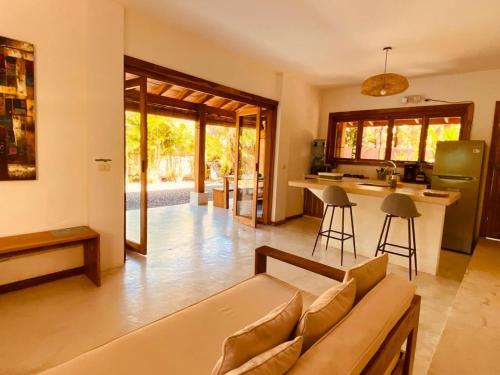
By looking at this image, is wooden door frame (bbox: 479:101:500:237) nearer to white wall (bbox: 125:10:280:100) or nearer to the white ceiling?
the white ceiling

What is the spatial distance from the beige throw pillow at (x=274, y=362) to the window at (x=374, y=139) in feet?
17.8

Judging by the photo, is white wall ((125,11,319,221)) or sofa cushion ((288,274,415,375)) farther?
white wall ((125,11,319,221))

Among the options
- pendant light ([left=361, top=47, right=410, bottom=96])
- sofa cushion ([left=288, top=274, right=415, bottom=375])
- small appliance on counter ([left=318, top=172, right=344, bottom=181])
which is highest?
pendant light ([left=361, top=47, right=410, bottom=96])

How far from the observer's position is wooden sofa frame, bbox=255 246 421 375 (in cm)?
106

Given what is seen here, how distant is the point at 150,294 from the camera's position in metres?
2.66

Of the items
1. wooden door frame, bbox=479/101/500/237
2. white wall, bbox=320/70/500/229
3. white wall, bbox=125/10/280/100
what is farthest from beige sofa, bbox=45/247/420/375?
white wall, bbox=320/70/500/229

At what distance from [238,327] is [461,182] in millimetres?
4371

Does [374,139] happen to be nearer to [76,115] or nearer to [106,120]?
[106,120]

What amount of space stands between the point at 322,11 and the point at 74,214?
326 centimetres

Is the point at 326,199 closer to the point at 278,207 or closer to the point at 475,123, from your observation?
the point at 278,207

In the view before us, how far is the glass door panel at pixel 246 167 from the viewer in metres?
5.36

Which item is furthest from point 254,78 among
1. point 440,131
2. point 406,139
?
point 440,131

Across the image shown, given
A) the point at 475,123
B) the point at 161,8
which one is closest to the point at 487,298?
the point at 475,123

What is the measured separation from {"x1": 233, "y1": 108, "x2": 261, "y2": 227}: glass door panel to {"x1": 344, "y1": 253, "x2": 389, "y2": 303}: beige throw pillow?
12.3 feet
